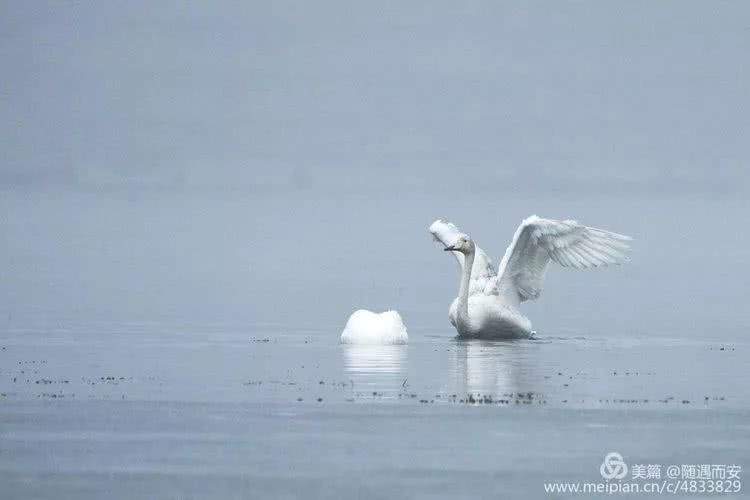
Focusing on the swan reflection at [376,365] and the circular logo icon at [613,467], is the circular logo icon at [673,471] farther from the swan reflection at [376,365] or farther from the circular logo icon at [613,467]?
the swan reflection at [376,365]

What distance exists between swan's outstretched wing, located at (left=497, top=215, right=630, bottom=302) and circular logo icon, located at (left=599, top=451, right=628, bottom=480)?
45.0 feet

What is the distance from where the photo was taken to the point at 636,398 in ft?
78.8

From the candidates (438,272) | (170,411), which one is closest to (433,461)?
(170,411)

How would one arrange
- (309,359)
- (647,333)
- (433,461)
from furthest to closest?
(647,333) → (309,359) → (433,461)

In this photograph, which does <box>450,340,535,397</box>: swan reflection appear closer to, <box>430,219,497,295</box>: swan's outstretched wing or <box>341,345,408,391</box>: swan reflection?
<box>341,345,408,391</box>: swan reflection

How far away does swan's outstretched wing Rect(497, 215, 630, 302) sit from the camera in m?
33.7

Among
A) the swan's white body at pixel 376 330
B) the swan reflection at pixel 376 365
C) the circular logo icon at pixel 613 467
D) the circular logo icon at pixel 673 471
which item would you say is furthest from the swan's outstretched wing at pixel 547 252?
the circular logo icon at pixel 673 471

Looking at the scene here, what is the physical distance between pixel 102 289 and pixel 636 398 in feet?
81.5

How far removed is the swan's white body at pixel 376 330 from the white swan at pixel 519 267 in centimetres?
224

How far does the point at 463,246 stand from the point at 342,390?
961 centimetres

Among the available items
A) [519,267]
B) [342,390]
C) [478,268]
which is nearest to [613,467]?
[342,390]

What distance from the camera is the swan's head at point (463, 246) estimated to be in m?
33.9

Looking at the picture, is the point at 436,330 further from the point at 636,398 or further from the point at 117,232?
the point at 117,232

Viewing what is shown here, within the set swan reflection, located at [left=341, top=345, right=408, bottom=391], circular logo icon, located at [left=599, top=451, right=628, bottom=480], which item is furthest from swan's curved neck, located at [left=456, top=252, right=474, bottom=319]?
circular logo icon, located at [left=599, top=451, right=628, bottom=480]
